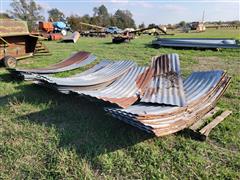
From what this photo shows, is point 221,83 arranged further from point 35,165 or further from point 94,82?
point 35,165

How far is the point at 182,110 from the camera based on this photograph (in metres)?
3.12

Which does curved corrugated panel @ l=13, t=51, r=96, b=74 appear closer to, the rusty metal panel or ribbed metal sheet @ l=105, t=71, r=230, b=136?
the rusty metal panel

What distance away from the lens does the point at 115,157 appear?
103 inches

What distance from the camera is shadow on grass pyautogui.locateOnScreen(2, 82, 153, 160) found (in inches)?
112

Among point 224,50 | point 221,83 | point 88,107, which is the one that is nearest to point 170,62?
point 221,83

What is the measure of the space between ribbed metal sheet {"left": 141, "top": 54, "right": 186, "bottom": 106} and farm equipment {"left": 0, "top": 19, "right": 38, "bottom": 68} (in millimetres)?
4808

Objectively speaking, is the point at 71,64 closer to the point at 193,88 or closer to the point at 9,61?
the point at 9,61

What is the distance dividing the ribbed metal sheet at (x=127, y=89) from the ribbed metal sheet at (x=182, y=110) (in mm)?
256

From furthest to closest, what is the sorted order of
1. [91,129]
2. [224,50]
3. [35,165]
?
[224,50], [91,129], [35,165]

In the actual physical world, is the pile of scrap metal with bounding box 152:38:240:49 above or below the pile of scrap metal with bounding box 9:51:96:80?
above

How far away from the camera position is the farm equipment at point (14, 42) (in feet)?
23.7

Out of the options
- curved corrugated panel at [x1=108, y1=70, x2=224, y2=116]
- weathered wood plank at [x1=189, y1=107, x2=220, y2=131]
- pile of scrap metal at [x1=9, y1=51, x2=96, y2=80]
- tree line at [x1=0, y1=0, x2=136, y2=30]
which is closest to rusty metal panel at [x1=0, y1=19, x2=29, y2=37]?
pile of scrap metal at [x1=9, y1=51, x2=96, y2=80]

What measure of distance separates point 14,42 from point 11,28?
1.55ft

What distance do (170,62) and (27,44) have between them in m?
5.91
